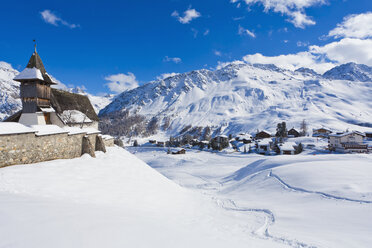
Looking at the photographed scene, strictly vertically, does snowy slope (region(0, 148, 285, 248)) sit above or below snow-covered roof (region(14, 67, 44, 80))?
below

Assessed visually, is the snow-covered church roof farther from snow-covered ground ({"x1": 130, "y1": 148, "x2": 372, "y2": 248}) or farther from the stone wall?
snow-covered ground ({"x1": 130, "y1": 148, "x2": 372, "y2": 248})

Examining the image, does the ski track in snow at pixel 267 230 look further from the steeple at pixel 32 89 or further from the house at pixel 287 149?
the house at pixel 287 149

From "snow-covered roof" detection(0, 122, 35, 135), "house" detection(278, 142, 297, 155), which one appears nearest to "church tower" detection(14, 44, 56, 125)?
"snow-covered roof" detection(0, 122, 35, 135)

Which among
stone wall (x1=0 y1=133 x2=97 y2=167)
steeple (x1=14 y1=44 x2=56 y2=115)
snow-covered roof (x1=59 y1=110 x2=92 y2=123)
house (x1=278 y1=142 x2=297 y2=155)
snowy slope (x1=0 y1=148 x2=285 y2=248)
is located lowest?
house (x1=278 y1=142 x2=297 y2=155)

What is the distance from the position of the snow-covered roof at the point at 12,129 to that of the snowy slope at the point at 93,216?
78.0 inches

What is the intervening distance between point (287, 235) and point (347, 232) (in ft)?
8.24

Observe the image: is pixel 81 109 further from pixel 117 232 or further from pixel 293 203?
pixel 293 203

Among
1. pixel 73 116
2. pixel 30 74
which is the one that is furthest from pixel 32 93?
pixel 73 116

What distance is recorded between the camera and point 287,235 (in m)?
7.74

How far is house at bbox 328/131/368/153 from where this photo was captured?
52.6 metres

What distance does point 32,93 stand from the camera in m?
16.9

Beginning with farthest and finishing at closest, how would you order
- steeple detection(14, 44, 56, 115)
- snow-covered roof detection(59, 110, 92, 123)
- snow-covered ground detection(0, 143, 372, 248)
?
snow-covered roof detection(59, 110, 92, 123), steeple detection(14, 44, 56, 115), snow-covered ground detection(0, 143, 372, 248)

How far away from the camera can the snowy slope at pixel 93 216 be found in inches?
203

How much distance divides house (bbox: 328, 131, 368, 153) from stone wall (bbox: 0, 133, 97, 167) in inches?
2593
